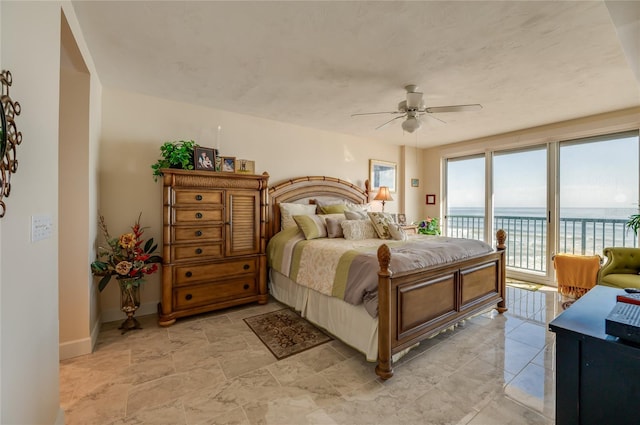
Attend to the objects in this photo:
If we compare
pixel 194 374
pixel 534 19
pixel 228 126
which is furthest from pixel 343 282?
pixel 228 126

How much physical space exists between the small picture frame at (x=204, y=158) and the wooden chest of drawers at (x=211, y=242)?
14 centimetres

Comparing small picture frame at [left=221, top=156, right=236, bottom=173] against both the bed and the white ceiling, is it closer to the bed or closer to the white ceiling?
the white ceiling

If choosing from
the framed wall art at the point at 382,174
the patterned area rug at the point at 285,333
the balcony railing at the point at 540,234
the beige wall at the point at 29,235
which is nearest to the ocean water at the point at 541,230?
the balcony railing at the point at 540,234

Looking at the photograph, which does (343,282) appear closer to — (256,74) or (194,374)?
(194,374)

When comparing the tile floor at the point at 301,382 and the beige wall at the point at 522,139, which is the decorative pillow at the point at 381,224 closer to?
the tile floor at the point at 301,382

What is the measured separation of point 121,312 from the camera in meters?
3.00

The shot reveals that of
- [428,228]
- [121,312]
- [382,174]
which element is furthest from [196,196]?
[428,228]

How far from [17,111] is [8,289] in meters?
0.68

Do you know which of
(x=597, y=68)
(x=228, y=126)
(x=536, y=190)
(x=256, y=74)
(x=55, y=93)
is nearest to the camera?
(x=55, y=93)

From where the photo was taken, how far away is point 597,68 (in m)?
2.50

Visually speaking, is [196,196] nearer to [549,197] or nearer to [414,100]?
[414,100]

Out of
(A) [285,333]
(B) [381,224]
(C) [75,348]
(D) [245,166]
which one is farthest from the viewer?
(D) [245,166]

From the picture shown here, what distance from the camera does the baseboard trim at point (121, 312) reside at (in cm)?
293

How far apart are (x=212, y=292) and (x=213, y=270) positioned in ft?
0.82
